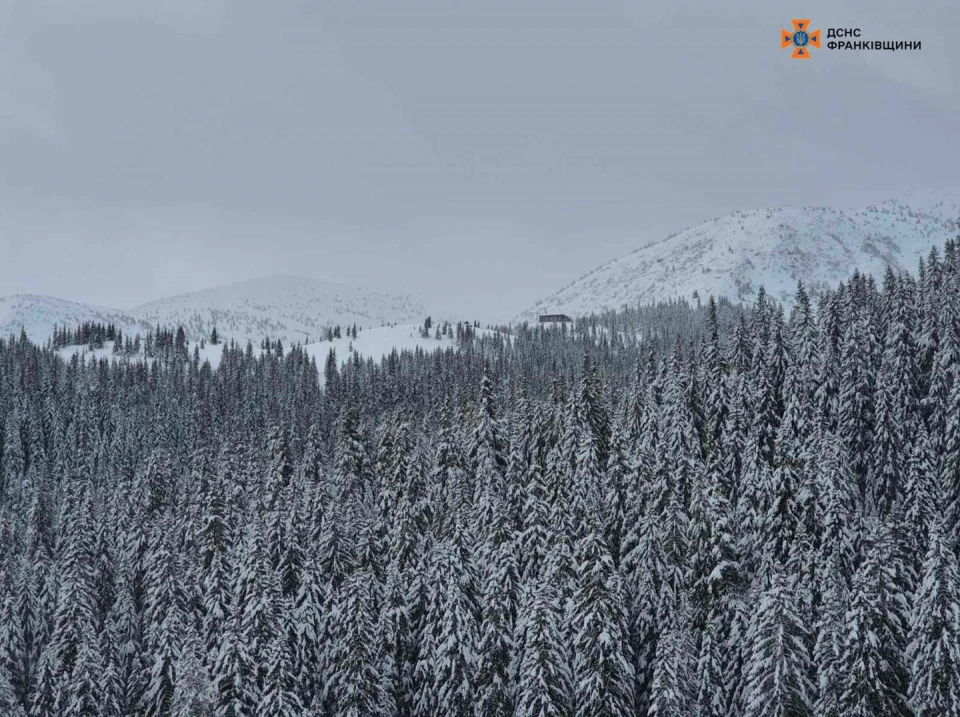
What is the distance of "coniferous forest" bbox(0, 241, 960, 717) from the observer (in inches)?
1555

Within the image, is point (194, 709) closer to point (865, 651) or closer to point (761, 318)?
point (865, 651)

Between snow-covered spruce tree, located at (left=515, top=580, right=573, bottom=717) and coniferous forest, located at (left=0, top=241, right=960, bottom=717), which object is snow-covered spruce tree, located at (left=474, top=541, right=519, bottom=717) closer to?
coniferous forest, located at (left=0, top=241, right=960, bottom=717)

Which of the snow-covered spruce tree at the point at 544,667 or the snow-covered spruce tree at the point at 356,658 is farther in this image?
the snow-covered spruce tree at the point at 356,658

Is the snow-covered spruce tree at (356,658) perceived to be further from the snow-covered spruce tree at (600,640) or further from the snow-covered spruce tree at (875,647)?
the snow-covered spruce tree at (875,647)

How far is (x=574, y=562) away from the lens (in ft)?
153

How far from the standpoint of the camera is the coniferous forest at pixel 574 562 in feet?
130

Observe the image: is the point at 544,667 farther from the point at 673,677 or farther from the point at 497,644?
the point at 673,677

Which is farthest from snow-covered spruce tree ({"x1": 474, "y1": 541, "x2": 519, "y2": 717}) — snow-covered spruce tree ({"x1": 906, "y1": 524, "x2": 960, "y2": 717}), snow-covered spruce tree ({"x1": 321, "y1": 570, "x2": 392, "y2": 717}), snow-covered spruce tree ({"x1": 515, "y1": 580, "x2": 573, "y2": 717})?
snow-covered spruce tree ({"x1": 906, "y1": 524, "x2": 960, "y2": 717})

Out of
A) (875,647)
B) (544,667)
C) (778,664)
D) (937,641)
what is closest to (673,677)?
(778,664)

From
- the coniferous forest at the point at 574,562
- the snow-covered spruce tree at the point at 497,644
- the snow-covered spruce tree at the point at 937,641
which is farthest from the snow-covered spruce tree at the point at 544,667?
→ the snow-covered spruce tree at the point at 937,641

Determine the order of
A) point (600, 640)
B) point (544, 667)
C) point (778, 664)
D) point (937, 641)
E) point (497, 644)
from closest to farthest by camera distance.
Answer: point (937, 641)
point (778, 664)
point (544, 667)
point (600, 640)
point (497, 644)

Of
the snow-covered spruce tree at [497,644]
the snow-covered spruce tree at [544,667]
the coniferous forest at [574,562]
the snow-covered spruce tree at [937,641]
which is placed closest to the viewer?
the snow-covered spruce tree at [937,641]

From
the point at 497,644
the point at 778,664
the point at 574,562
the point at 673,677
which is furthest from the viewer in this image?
the point at 574,562

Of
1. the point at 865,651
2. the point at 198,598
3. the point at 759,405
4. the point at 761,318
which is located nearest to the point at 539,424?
the point at 759,405
